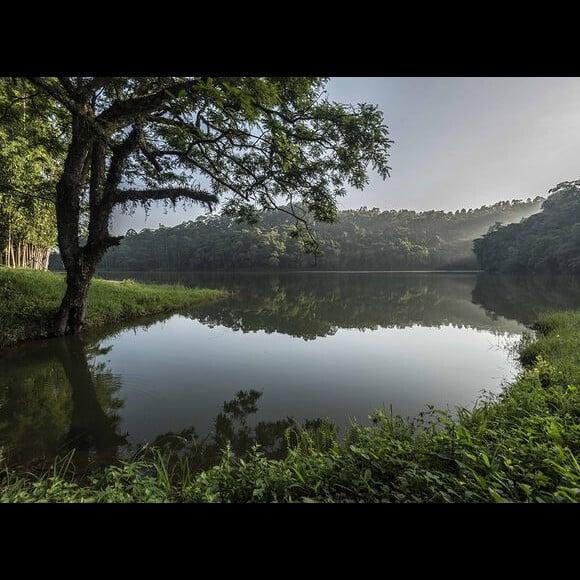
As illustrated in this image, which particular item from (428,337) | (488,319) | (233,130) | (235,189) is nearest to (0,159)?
(235,189)

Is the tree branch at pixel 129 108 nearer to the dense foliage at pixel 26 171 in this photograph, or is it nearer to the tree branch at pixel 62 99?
the dense foliage at pixel 26 171

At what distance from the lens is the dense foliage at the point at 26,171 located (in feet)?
26.3

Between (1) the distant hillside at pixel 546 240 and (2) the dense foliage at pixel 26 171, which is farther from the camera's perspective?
(1) the distant hillside at pixel 546 240

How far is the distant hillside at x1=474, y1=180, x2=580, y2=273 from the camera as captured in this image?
124ft

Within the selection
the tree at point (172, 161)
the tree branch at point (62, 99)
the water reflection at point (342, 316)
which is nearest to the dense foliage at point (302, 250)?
the water reflection at point (342, 316)

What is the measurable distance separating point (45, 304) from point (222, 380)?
7.33m

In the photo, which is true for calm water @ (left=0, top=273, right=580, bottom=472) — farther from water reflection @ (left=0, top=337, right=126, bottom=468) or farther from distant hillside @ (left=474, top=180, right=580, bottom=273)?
distant hillside @ (left=474, top=180, right=580, bottom=273)

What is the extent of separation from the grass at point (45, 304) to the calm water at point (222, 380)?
70 centimetres

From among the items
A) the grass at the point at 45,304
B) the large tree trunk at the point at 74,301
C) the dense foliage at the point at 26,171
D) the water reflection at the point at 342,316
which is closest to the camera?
the dense foliage at the point at 26,171

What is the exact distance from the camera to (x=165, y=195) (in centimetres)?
924

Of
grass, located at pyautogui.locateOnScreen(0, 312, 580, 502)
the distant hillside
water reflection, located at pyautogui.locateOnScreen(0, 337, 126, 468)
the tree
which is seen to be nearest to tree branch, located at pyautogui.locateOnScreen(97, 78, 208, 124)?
the tree
